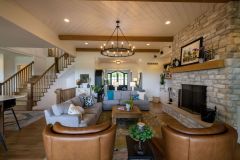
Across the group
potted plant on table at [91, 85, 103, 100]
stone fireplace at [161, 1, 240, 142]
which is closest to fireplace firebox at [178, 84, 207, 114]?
stone fireplace at [161, 1, 240, 142]

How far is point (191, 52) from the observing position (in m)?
4.89

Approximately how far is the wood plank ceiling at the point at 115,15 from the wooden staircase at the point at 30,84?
3010mm

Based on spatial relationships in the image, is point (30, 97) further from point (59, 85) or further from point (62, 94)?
point (59, 85)

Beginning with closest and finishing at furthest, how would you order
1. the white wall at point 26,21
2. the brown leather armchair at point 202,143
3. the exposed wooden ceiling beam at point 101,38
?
the brown leather armchair at point 202,143, the white wall at point 26,21, the exposed wooden ceiling beam at point 101,38

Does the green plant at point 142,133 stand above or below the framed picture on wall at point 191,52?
below

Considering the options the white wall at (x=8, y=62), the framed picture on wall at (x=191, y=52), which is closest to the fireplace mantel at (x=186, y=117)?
the framed picture on wall at (x=191, y=52)

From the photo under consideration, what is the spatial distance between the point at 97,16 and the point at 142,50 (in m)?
5.11

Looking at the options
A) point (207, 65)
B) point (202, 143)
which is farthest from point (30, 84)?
point (202, 143)

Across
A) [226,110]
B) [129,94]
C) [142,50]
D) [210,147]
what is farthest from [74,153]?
[142,50]

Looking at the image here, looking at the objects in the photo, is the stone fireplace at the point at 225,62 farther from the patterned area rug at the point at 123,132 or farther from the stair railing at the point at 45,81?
the stair railing at the point at 45,81

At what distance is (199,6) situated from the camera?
3.86m

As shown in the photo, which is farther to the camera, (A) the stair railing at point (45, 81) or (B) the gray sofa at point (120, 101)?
(A) the stair railing at point (45, 81)

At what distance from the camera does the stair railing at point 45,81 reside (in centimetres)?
699

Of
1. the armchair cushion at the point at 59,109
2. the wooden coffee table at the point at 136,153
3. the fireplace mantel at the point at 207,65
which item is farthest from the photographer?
the armchair cushion at the point at 59,109
